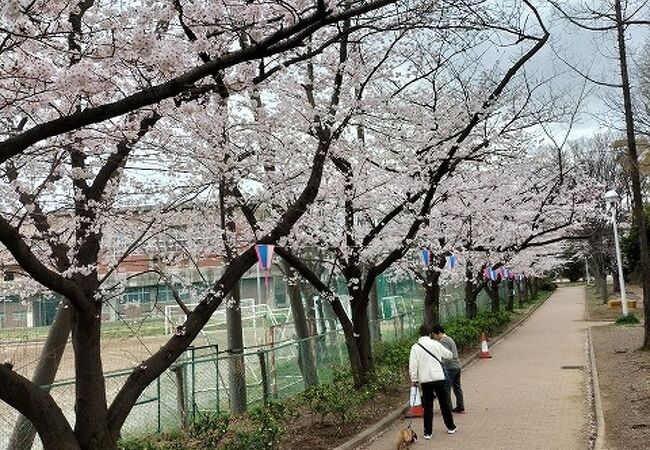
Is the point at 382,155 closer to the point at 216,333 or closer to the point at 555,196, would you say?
the point at 555,196

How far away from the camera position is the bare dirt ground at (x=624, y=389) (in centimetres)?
841

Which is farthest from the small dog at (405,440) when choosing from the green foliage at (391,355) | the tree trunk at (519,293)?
the tree trunk at (519,293)

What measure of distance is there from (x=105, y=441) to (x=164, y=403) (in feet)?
15.3

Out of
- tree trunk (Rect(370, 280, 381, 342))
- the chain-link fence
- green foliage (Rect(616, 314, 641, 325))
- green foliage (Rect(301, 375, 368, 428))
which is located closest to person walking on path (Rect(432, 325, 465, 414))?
green foliage (Rect(301, 375, 368, 428))

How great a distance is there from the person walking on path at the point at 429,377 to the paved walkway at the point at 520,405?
0.85 ft

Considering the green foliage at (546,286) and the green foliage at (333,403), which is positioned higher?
the green foliage at (333,403)

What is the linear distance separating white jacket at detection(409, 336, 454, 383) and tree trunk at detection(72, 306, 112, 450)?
15.8ft

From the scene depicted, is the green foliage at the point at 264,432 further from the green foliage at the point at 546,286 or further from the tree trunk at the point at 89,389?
the green foliage at the point at 546,286


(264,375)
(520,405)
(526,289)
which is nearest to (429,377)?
(520,405)

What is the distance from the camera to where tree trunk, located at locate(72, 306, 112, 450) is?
580cm

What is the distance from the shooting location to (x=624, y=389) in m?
11.9

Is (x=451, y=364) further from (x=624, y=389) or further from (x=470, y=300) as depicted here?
(x=470, y=300)

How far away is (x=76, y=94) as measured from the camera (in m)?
5.20

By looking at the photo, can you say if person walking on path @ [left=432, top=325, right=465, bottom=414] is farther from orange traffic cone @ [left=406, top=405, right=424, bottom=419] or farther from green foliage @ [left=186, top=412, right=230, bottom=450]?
green foliage @ [left=186, top=412, right=230, bottom=450]
